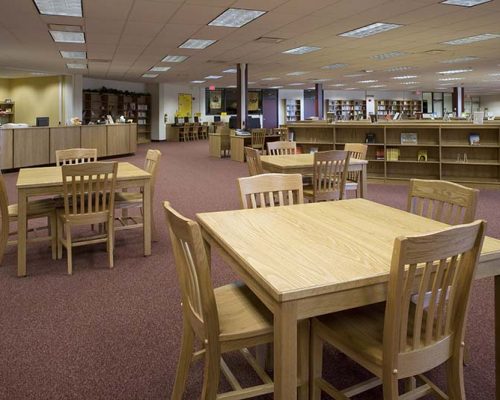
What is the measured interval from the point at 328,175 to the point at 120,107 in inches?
594

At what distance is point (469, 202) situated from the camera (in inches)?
82.9

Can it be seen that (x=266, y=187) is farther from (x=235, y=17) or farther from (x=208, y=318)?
(x=235, y=17)

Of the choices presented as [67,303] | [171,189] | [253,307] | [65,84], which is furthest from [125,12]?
[65,84]

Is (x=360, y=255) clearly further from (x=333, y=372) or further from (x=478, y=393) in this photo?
(x=478, y=393)

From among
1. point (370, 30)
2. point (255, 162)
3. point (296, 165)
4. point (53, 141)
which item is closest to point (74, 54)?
point (53, 141)

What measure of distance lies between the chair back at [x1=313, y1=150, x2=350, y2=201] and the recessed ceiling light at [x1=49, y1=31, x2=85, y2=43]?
19.0ft

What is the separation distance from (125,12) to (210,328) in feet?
20.0

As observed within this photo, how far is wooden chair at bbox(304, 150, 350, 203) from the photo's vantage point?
179 inches

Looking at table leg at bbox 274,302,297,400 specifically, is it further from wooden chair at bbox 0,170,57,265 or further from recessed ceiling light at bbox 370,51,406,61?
recessed ceiling light at bbox 370,51,406,61

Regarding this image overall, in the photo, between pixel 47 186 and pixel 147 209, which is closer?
pixel 47 186

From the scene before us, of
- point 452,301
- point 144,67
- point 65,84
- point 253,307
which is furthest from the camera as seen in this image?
point 65,84

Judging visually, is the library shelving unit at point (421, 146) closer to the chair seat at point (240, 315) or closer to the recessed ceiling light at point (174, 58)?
the recessed ceiling light at point (174, 58)

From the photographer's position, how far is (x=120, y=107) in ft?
58.9

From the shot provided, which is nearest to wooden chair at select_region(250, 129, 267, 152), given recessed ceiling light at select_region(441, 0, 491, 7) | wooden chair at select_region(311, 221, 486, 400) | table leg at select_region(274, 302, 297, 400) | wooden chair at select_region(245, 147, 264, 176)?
recessed ceiling light at select_region(441, 0, 491, 7)
